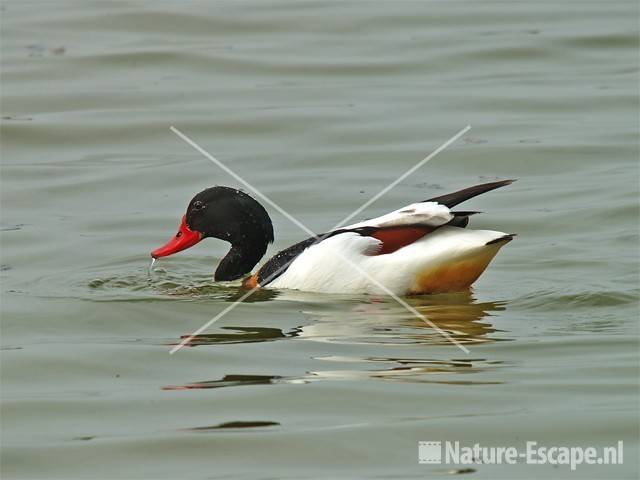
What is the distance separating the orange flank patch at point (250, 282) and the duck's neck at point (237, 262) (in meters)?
0.20

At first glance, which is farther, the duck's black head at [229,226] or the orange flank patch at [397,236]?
the duck's black head at [229,226]

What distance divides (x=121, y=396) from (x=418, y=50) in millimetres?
12074

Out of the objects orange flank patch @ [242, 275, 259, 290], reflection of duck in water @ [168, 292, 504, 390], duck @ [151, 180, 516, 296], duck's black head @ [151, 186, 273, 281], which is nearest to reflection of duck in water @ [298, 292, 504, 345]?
reflection of duck in water @ [168, 292, 504, 390]

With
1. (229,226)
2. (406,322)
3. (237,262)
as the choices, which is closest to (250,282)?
(237,262)

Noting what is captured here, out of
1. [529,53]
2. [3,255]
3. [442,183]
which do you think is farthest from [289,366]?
[529,53]

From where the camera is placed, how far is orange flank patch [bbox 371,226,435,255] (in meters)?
9.37

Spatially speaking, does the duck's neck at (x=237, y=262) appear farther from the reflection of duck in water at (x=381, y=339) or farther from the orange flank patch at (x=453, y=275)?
the orange flank patch at (x=453, y=275)

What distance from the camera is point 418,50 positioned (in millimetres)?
18594

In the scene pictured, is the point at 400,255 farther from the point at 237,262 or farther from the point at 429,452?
the point at 429,452

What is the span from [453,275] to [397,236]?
460 millimetres

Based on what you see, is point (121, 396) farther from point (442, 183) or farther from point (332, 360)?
point (442, 183)

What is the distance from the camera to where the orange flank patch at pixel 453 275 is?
9297mm

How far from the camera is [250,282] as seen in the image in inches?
402

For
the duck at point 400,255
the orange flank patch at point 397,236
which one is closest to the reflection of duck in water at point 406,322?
the duck at point 400,255
